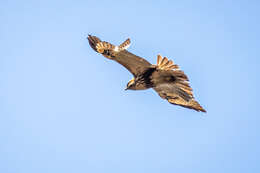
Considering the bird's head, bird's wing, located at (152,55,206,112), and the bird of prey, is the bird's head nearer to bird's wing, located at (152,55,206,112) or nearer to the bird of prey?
the bird of prey

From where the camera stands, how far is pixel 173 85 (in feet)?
31.5

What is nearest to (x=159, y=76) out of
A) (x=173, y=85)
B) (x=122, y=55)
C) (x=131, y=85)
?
(x=173, y=85)

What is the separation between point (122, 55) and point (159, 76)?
1.18 meters

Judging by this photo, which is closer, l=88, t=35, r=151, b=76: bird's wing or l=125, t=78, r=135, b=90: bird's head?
l=88, t=35, r=151, b=76: bird's wing

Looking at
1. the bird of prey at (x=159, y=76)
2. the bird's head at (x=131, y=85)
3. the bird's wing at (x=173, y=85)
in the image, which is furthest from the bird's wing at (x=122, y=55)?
the bird's wing at (x=173, y=85)

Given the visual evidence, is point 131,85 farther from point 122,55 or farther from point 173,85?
point 173,85

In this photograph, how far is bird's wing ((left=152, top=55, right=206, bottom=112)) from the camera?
918 centimetres

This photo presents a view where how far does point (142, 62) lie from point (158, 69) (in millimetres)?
591

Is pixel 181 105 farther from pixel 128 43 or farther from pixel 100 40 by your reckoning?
pixel 100 40

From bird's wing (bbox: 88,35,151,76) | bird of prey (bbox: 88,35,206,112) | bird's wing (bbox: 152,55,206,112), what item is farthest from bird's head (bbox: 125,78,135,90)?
bird's wing (bbox: 152,55,206,112)

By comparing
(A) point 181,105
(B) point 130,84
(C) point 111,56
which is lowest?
(A) point 181,105

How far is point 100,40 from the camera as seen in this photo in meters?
11.0

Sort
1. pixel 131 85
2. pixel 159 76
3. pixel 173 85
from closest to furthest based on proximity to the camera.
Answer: pixel 173 85, pixel 159 76, pixel 131 85

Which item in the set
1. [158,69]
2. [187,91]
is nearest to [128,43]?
[158,69]
